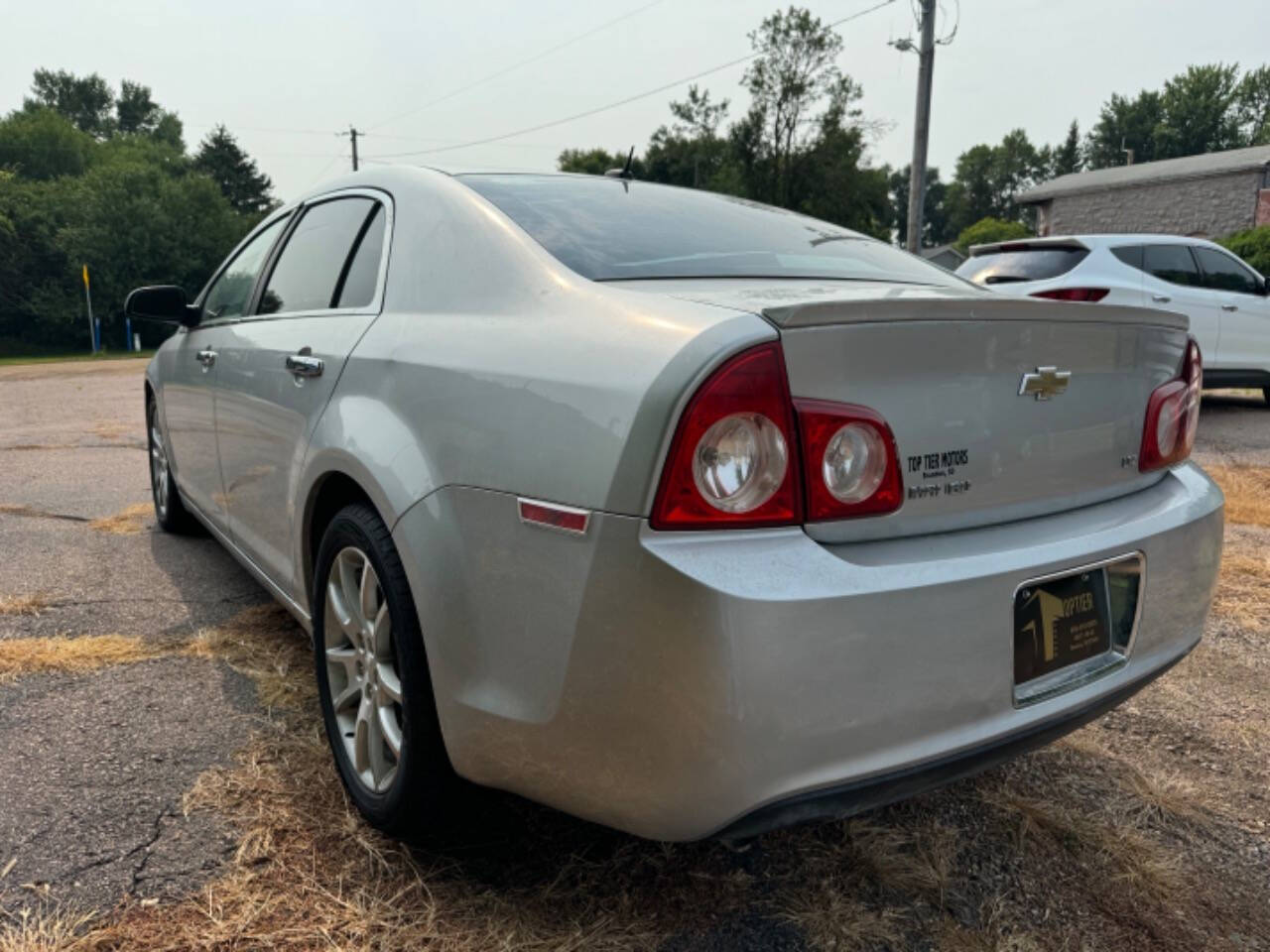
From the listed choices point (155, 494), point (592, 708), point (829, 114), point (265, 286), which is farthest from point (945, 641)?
point (829, 114)

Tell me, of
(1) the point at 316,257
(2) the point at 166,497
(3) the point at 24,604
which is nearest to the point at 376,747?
(1) the point at 316,257

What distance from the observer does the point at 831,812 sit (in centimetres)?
146

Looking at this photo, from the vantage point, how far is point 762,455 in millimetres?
1424

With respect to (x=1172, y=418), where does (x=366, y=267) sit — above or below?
above

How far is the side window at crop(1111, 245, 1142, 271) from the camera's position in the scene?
7879mm

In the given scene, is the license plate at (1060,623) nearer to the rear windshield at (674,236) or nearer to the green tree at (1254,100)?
the rear windshield at (674,236)

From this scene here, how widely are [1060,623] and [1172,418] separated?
688 millimetres

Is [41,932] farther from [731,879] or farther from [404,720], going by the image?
[731,879]

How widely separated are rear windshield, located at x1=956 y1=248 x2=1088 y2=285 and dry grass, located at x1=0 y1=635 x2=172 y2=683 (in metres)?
6.60

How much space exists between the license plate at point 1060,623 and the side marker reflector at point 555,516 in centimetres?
74

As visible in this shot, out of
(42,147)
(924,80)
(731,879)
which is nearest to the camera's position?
(731,879)

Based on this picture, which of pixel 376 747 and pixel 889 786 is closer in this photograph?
pixel 889 786

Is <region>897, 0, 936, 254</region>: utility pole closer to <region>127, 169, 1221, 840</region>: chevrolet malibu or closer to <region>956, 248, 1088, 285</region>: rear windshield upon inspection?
<region>956, 248, 1088, 285</region>: rear windshield

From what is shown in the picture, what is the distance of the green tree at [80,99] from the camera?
3191 inches
